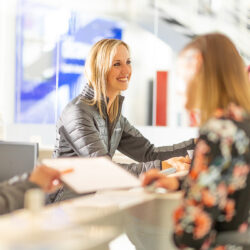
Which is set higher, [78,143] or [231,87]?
[231,87]

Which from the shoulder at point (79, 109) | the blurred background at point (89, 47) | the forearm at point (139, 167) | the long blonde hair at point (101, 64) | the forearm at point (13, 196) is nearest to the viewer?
the forearm at point (13, 196)

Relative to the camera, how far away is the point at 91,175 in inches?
72.8

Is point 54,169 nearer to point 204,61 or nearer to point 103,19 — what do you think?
point 204,61

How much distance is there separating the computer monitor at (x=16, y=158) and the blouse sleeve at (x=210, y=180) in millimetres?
Answer: 792

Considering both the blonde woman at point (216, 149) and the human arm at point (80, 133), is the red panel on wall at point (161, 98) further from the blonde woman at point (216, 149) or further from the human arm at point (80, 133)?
the blonde woman at point (216, 149)

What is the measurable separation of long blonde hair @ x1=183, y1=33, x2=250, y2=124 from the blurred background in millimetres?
3012

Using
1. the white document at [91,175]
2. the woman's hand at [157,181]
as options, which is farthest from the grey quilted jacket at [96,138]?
the woman's hand at [157,181]

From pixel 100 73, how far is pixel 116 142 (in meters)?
0.42

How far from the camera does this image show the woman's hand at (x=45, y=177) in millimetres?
1731

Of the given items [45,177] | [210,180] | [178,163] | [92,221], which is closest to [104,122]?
[178,163]

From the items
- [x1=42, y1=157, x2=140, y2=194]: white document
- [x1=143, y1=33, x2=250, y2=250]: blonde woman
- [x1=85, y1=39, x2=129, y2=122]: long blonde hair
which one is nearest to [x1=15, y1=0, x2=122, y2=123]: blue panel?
[x1=85, y1=39, x2=129, y2=122]: long blonde hair

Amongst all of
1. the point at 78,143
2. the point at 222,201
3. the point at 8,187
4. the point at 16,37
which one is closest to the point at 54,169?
the point at 8,187

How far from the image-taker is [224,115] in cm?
155

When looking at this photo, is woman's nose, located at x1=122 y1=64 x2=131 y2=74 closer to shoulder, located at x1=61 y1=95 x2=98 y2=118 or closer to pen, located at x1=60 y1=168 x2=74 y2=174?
shoulder, located at x1=61 y1=95 x2=98 y2=118
